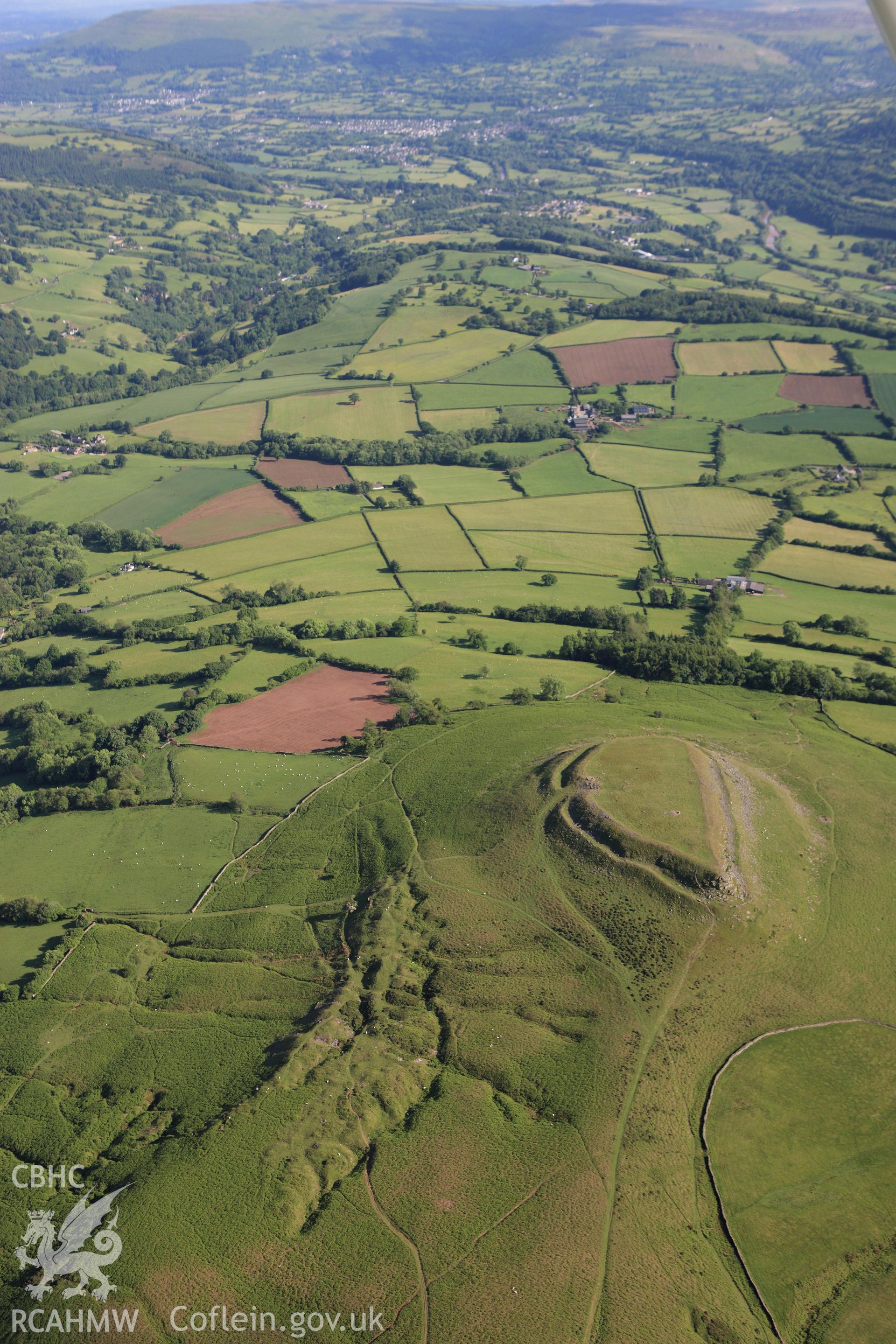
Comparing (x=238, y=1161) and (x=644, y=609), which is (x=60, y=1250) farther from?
(x=644, y=609)

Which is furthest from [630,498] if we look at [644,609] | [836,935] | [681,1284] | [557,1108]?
[681,1284]

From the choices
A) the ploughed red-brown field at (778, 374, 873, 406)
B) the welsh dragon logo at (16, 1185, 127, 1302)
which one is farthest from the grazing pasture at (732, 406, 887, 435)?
the welsh dragon logo at (16, 1185, 127, 1302)

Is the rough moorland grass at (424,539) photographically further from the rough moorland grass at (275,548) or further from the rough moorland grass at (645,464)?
the rough moorland grass at (645,464)

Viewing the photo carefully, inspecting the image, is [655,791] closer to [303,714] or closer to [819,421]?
[303,714]

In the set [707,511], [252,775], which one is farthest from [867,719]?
[252,775]

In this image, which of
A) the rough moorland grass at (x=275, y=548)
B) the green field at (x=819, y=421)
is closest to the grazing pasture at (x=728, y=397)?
the green field at (x=819, y=421)
